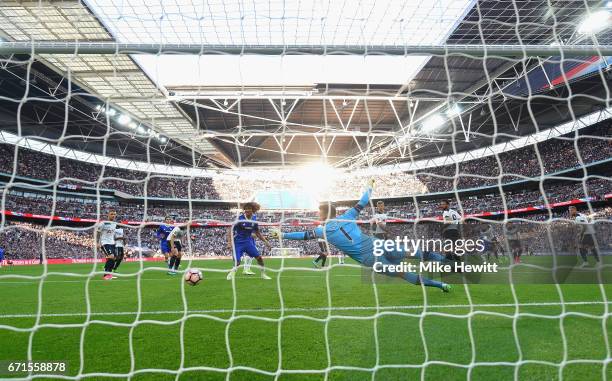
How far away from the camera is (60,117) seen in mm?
20641

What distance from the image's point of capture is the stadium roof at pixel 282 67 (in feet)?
15.5

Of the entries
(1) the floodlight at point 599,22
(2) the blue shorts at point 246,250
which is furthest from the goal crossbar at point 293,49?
(1) the floodlight at point 599,22

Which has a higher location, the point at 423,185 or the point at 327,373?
the point at 423,185

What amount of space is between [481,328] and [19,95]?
70.4ft

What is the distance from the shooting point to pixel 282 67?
10.8 feet

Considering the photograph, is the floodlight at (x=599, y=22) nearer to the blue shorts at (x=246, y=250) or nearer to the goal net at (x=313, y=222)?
the goal net at (x=313, y=222)

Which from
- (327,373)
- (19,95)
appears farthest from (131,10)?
(19,95)

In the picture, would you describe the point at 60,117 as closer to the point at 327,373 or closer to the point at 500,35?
the point at 500,35

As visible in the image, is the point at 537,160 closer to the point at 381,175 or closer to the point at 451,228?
the point at 381,175

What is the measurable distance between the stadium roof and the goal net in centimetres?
8

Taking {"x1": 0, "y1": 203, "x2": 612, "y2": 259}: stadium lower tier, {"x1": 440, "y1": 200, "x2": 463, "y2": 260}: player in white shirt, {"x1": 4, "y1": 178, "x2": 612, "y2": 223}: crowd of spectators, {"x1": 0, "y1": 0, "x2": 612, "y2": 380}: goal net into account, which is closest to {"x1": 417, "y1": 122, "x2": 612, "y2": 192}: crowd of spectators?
{"x1": 0, "y1": 0, "x2": 612, "y2": 380}: goal net

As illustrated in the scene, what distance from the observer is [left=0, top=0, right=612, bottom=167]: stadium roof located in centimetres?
472

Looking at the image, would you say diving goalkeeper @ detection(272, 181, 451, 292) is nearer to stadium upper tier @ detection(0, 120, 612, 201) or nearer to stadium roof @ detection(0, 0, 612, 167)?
stadium roof @ detection(0, 0, 612, 167)

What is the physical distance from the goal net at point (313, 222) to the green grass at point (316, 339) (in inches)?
1.1
